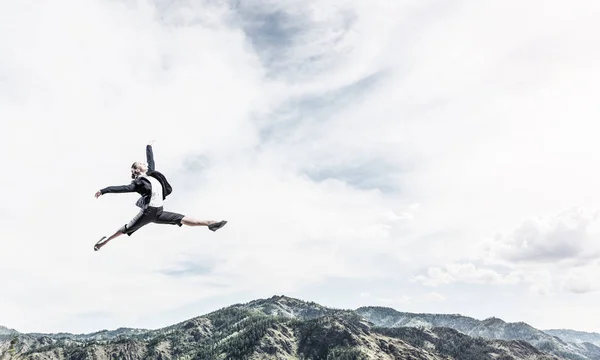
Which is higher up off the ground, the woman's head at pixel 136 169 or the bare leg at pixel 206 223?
the woman's head at pixel 136 169

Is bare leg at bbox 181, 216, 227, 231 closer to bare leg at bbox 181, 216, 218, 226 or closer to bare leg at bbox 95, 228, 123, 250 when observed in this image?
bare leg at bbox 181, 216, 218, 226

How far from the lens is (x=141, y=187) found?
585 inches

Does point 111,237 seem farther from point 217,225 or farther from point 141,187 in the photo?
point 217,225

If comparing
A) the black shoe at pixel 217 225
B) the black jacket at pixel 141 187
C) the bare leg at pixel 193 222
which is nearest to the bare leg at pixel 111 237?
the black jacket at pixel 141 187

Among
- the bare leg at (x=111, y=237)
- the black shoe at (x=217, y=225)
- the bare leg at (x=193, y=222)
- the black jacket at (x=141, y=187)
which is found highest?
the black jacket at (x=141, y=187)

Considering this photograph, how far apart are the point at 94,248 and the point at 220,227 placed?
4.81 m

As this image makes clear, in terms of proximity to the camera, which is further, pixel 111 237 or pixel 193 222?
pixel 193 222

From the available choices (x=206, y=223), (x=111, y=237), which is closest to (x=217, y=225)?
(x=206, y=223)

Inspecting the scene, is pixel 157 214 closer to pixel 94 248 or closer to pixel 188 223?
pixel 188 223

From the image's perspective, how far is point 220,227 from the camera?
16.6 m

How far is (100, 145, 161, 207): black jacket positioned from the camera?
14.0 metres

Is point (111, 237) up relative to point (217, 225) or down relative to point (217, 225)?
down

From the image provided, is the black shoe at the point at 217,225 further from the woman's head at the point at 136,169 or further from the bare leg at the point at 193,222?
the woman's head at the point at 136,169

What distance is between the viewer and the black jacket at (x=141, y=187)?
14036 mm
